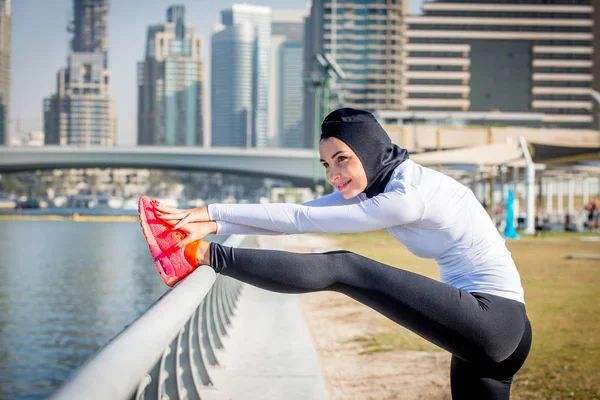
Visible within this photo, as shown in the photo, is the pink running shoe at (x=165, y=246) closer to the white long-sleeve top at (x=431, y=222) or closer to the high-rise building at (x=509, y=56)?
the white long-sleeve top at (x=431, y=222)

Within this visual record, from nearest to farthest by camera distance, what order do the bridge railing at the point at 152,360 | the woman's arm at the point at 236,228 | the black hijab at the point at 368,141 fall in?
1. the bridge railing at the point at 152,360
2. the black hijab at the point at 368,141
3. the woman's arm at the point at 236,228

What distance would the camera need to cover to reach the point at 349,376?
6.22 m

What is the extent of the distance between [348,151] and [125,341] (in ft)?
3.82

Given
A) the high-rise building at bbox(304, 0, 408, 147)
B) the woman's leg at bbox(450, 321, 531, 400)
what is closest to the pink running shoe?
the woman's leg at bbox(450, 321, 531, 400)

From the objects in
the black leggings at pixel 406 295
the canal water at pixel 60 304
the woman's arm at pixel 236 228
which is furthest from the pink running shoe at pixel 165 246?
the canal water at pixel 60 304

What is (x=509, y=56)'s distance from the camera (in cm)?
13088

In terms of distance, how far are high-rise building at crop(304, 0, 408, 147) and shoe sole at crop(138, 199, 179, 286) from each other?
13422 cm

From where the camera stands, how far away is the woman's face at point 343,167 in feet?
10.0

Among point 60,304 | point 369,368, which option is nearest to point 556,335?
point 369,368

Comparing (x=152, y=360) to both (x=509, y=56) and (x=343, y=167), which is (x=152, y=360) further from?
(x=509, y=56)

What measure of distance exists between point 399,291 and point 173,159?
7183 centimetres

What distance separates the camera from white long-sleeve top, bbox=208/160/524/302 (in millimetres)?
2857

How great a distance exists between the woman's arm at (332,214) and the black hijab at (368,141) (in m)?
0.14

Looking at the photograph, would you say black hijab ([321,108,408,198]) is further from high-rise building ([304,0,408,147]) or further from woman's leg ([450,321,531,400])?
high-rise building ([304,0,408,147])
